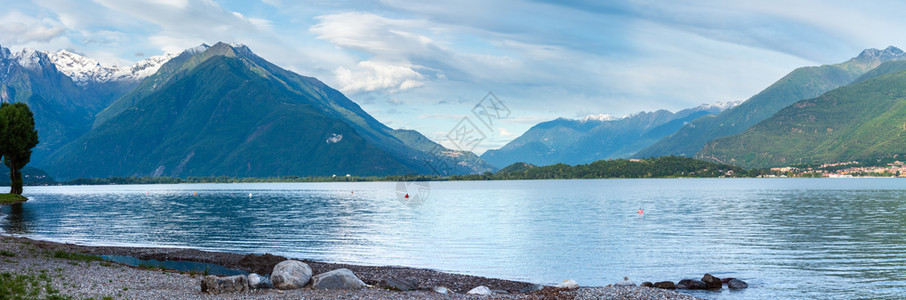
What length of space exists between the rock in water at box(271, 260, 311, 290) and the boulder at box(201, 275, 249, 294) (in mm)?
A: 1789

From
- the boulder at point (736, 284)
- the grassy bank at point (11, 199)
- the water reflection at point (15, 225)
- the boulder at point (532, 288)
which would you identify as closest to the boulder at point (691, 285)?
the boulder at point (736, 284)

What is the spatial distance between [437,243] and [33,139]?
301 feet

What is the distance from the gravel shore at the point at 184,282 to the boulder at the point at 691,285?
405cm

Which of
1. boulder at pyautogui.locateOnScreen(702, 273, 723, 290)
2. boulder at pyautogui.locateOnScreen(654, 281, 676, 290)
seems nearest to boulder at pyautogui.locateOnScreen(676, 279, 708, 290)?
boulder at pyautogui.locateOnScreen(702, 273, 723, 290)

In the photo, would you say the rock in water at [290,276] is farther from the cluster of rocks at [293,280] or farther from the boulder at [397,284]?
the boulder at [397,284]

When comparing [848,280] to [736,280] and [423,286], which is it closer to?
[736,280]

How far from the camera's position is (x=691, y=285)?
3244 cm

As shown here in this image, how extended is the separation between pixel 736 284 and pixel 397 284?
744 inches

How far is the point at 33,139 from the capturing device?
107 m

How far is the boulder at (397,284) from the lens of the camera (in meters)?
30.5

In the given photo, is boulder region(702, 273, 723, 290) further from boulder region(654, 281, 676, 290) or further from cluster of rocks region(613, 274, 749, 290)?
boulder region(654, 281, 676, 290)

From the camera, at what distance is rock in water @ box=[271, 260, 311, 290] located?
2886 centimetres

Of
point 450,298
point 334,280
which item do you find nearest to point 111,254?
point 334,280

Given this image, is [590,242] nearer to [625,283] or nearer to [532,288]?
[625,283]
